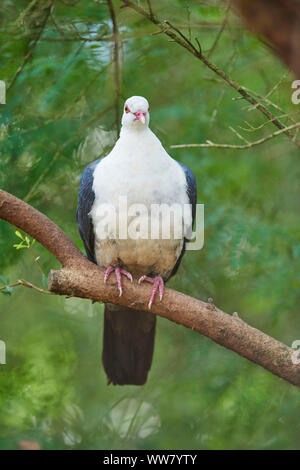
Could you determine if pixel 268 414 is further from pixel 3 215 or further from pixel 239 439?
pixel 3 215

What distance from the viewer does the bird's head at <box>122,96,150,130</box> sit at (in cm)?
373

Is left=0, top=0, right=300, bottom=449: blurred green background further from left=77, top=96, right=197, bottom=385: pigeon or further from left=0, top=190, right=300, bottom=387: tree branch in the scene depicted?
left=0, top=190, right=300, bottom=387: tree branch

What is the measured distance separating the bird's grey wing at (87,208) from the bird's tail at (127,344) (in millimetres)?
602

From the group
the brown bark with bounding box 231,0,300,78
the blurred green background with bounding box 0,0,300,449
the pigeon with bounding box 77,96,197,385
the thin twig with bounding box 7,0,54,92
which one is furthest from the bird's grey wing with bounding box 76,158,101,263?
the brown bark with bounding box 231,0,300,78

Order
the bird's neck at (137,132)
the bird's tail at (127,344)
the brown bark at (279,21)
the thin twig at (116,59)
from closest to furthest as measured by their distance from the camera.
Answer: the brown bark at (279,21) → the bird's neck at (137,132) → the thin twig at (116,59) → the bird's tail at (127,344)

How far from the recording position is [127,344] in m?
4.35

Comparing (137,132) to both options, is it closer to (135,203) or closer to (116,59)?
(135,203)

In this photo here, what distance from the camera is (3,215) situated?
3373mm

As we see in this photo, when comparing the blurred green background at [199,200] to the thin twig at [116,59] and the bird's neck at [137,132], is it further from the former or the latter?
the bird's neck at [137,132]

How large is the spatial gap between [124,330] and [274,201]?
1.74 m

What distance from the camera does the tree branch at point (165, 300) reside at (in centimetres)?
337

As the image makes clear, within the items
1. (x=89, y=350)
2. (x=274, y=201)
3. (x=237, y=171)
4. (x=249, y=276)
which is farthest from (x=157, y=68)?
(x=89, y=350)

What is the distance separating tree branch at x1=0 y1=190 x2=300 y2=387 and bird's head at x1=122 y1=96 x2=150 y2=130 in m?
0.87

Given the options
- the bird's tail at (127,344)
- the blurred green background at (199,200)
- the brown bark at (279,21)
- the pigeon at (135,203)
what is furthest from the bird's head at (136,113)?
the brown bark at (279,21)
